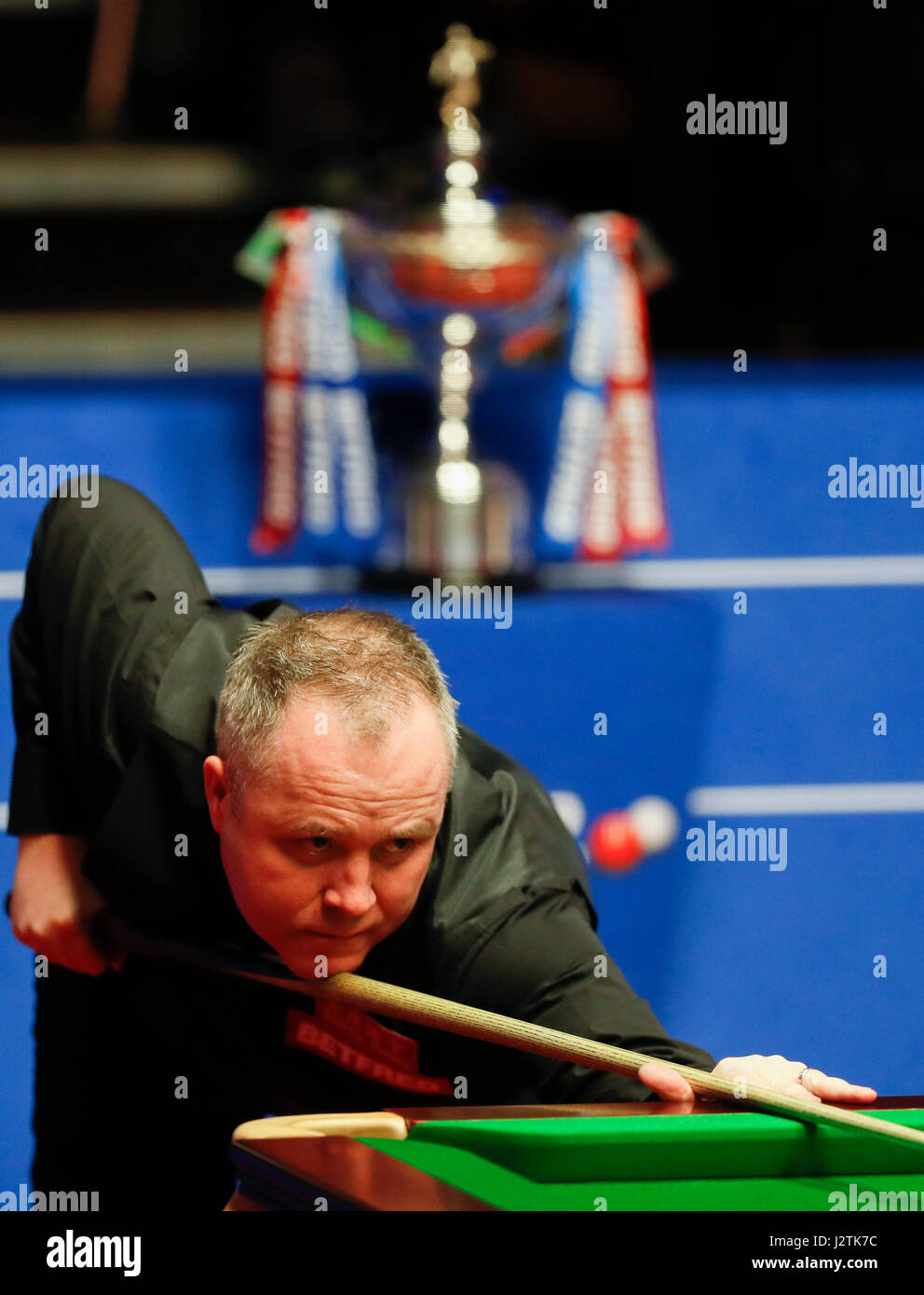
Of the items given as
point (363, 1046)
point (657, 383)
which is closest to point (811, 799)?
point (657, 383)

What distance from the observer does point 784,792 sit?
3.36 meters

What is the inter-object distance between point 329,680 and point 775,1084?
1.94 ft

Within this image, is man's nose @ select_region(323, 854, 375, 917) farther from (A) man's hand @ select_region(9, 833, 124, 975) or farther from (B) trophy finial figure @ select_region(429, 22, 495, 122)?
(B) trophy finial figure @ select_region(429, 22, 495, 122)

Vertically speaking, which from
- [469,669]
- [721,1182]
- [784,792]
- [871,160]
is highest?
[871,160]

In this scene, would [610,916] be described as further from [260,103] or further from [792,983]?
[260,103]

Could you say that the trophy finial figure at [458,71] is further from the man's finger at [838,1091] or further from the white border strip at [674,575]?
the man's finger at [838,1091]

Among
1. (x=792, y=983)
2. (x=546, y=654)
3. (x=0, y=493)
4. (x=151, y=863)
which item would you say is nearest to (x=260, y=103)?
(x=0, y=493)

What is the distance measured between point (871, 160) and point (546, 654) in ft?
8.08

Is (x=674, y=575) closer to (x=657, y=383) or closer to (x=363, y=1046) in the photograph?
(x=657, y=383)

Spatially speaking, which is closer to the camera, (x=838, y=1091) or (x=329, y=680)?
(x=838, y=1091)

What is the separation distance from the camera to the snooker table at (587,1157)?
147 cm

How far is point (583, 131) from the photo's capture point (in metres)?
5.11

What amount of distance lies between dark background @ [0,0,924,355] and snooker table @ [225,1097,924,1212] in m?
3.76

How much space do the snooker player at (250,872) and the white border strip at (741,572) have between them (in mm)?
1466
